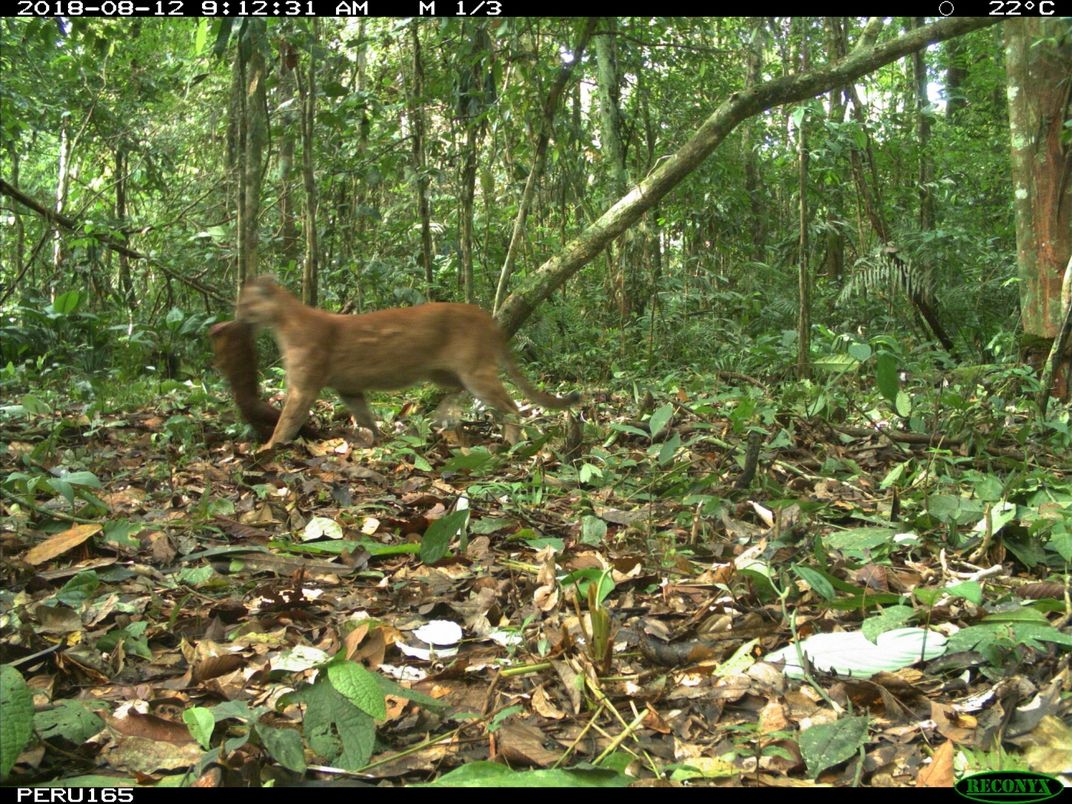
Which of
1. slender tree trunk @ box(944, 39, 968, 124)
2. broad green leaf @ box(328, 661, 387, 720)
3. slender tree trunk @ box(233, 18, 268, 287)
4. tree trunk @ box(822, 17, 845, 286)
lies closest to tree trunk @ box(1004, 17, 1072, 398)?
tree trunk @ box(822, 17, 845, 286)

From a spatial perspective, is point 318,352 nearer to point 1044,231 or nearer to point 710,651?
point 710,651

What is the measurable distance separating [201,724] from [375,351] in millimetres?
3770

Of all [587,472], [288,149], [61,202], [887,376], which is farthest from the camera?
[61,202]

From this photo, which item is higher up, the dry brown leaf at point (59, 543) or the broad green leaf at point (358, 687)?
the dry brown leaf at point (59, 543)

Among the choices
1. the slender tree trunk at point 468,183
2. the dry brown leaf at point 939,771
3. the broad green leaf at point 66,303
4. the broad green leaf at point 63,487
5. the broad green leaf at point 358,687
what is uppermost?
the slender tree trunk at point 468,183

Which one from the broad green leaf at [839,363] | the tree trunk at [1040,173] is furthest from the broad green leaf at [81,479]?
the tree trunk at [1040,173]

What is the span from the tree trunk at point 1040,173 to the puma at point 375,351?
→ 412 centimetres

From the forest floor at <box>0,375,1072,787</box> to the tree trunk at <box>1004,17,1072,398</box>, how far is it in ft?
7.98

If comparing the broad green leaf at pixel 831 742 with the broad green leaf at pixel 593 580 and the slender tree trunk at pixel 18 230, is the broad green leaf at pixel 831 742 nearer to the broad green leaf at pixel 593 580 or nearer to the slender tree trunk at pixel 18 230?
the broad green leaf at pixel 593 580

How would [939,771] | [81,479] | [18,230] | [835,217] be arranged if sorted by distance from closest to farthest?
[939,771] < [81,479] < [18,230] < [835,217]

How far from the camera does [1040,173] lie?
24.1 feet

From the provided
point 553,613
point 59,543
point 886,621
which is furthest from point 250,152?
point 886,621

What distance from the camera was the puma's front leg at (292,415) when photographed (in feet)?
18.6

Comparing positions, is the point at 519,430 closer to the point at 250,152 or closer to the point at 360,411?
the point at 360,411
